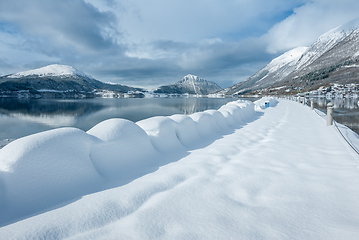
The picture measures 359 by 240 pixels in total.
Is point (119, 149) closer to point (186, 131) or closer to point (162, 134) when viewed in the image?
point (162, 134)

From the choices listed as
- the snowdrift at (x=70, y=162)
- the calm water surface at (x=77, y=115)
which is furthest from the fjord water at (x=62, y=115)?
the snowdrift at (x=70, y=162)

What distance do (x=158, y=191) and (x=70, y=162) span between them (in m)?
1.55

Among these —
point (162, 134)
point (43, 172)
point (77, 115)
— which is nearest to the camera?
point (43, 172)

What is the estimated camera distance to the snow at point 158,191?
2.13 m

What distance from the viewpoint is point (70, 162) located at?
3.02 m

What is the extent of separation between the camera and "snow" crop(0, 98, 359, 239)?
6.99ft

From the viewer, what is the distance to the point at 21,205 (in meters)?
2.47

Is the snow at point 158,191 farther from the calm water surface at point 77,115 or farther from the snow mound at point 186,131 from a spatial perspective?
the calm water surface at point 77,115

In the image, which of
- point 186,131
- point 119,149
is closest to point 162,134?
point 186,131

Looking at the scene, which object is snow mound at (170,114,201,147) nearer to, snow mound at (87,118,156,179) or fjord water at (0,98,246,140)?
snow mound at (87,118,156,179)

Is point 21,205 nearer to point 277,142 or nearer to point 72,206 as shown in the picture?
point 72,206

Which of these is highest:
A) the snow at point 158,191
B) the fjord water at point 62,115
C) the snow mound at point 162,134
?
the snow mound at point 162,134

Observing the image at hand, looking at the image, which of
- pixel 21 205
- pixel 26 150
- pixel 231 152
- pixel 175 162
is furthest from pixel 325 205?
pixel 26 150

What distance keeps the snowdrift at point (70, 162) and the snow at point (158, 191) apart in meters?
0.01
